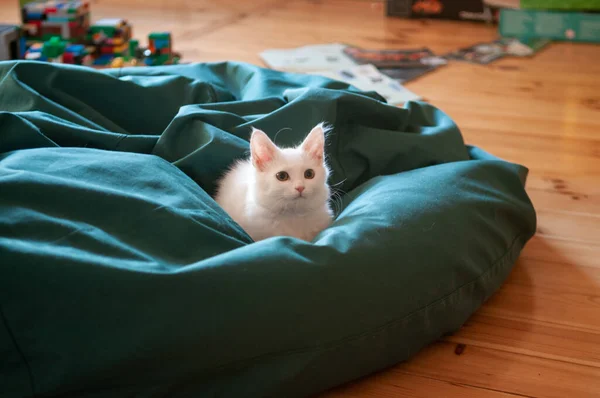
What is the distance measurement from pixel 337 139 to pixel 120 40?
6.13ft

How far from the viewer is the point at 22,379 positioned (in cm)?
107

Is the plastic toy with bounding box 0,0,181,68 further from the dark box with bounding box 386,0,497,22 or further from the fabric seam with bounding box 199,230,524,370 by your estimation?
the fabric seam with bounding box 199,230,524,370

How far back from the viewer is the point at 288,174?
1.42 meters

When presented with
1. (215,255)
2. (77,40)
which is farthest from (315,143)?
(77,40)

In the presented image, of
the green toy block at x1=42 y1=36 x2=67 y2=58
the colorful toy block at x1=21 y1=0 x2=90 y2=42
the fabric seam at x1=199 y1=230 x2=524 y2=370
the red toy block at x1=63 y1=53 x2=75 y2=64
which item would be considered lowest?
the fabric seam at x1=199 y1=230 x2=524 y2=370

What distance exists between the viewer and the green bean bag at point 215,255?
1.07m

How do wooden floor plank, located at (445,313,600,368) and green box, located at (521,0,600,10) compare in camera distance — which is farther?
green box, located at (521,0,600,10)

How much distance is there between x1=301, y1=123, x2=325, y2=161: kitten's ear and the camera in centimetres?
145

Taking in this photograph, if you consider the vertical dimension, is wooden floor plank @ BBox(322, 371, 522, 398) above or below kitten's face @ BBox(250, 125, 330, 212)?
below

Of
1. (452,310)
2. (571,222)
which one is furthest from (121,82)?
(571,222)

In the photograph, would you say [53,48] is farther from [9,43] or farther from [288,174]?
[288,174]

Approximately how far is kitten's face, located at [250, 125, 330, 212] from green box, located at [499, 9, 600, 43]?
2.68 m

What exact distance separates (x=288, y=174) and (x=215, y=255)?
0.91ft

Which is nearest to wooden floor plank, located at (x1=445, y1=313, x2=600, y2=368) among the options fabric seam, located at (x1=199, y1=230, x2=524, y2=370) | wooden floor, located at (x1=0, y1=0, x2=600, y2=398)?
wooden floor, located at (x1=0, y1=0, x2=600, y2=398)
